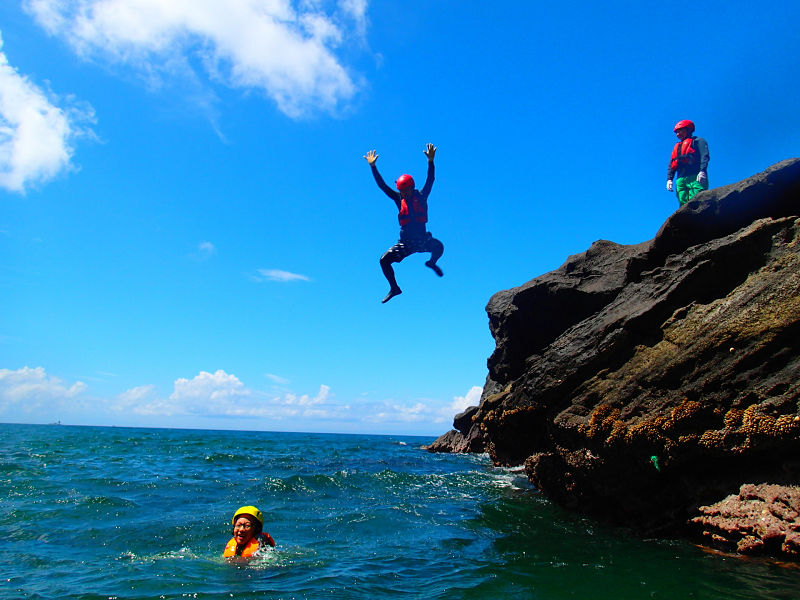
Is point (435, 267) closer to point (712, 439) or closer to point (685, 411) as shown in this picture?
point (685, 411)

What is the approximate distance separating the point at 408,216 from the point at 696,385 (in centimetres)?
634

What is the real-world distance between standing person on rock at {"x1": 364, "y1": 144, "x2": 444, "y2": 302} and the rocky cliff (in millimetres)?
5186

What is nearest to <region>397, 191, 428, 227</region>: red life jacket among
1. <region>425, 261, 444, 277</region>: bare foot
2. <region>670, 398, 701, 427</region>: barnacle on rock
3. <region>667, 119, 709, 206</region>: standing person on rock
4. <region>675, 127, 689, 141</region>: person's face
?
<region>425, 261, 444, 277</region>: bare foot

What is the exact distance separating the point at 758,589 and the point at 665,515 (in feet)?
11.3

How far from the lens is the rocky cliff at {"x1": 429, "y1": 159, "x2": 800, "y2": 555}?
8289 millimetres

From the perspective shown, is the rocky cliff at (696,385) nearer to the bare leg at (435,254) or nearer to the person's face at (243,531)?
the bare leg at (435,254)

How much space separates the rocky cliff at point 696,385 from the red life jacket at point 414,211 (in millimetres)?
5644

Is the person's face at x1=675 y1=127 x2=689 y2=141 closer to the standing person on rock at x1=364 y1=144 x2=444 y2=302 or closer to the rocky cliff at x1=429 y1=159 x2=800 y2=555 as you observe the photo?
the rocky cliff at x1=429 y1=159 x2=800 y2=555

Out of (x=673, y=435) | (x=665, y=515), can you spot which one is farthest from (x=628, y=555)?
(x=673, y=435)

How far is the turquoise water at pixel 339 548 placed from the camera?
759 cm

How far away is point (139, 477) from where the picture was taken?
19703 mm

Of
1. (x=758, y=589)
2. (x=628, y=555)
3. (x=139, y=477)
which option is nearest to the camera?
(x=758, y=589)

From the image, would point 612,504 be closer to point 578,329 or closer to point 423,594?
point 578,329

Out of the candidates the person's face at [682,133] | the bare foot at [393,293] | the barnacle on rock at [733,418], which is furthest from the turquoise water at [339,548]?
Answer: the person's face at [682,133]
